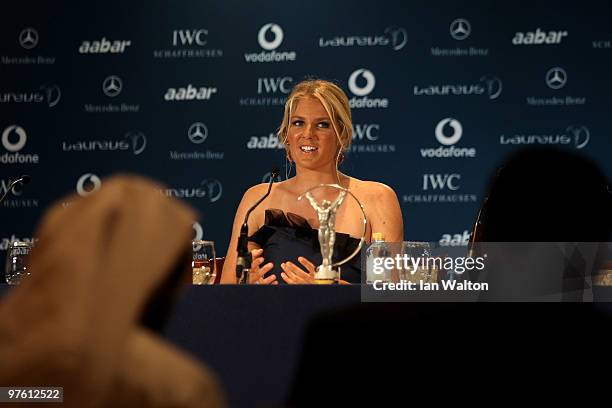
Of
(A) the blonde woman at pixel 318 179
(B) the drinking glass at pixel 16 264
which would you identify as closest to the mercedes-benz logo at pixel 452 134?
(A) the blonde woman at pixel 318 179

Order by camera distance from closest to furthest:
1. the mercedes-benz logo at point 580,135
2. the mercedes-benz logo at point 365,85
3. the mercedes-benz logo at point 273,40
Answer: the mercedes-benz logo at point 580,135 → the mercedes-benz logo at point 365,85 → the mercedes-benz logo at point 273,40

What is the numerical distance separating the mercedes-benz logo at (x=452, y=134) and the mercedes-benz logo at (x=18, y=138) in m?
2.90

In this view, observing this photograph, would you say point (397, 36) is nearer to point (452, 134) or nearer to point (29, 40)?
point (452, 134)

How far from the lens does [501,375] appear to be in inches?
54.8

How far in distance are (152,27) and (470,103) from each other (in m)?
2.29

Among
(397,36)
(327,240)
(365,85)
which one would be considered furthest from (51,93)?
(327,240)

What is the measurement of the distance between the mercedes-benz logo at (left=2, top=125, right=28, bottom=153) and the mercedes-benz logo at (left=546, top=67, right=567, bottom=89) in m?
3.66

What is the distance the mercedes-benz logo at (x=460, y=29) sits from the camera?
6.07 meters

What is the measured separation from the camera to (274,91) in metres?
6.18

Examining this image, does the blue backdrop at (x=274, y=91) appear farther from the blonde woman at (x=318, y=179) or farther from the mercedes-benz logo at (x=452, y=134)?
the blonde woman at (x=318, y=179)

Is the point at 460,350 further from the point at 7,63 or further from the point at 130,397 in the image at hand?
the point at 7,63

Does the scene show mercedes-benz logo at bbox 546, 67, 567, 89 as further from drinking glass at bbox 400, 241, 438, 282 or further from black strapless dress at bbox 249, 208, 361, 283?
drinking glass at bbox 400, 241, 438, 282

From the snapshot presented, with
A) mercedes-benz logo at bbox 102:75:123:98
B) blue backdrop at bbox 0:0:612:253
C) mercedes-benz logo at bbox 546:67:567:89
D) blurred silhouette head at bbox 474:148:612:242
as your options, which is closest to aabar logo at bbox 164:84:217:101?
blue backdrop at bbox 0:0:612:253

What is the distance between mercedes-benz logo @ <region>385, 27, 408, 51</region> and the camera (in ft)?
20.1
